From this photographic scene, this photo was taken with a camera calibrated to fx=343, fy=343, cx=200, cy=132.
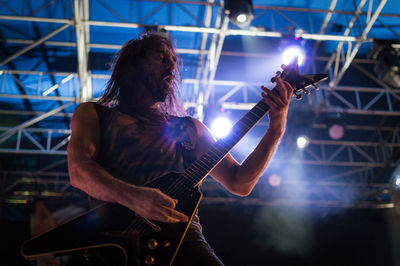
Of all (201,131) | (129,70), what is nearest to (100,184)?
(201,131)

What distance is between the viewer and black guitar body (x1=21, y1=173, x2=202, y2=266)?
4.12 ft

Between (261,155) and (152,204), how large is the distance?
664 mm

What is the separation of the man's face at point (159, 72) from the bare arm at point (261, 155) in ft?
1.29

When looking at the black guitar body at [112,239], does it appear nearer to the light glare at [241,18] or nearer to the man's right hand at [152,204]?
the man's right hand at [152,204]

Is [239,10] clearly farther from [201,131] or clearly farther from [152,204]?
[152,204]

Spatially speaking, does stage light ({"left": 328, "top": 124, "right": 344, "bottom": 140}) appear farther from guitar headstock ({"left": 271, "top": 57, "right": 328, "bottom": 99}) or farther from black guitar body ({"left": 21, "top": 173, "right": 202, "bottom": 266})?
black guitar body ({"left": 21, "top": 173, "right": 202, "bottom": 266})

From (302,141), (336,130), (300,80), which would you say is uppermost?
(300,80)

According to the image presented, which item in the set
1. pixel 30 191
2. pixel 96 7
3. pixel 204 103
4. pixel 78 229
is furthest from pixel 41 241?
pixel 30 191

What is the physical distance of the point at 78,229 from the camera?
1287 mm

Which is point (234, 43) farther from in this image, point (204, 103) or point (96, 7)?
point (96, 7)

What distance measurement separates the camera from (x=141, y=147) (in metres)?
1.62

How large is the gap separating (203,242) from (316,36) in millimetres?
5586

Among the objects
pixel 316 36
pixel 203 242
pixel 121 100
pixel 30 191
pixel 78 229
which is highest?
pixel 316 36

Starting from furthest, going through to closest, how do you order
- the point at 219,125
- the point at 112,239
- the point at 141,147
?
1. the point at 219,125
2. the point at 141,147
3. the point at 112,239
